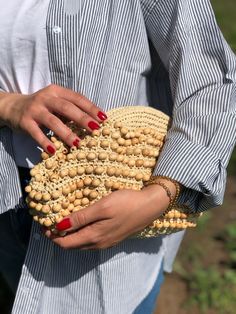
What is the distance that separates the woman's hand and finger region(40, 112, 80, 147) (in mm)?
120

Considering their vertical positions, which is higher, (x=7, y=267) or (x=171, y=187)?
(x=171, y=187)

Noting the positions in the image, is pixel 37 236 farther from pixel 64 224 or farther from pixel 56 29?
pixel 56 29

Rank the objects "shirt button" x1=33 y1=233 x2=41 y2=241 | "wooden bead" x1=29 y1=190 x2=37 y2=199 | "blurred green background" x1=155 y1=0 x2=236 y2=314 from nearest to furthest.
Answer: "wooden bead" x1=29 y1=190 x2=37 y2=199
"shirt button" x1=33 y1=233 x2=41 y2=241
"blurred green background" x1=155 y1=0 x2=236 y2=314

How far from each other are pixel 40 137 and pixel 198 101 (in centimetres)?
30

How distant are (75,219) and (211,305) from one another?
130 centimetres

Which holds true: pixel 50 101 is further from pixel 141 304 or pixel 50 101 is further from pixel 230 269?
pixel 230 269

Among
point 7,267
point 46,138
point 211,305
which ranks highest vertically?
point 46,138

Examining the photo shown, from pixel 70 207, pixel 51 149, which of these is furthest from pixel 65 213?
pixel 51 149

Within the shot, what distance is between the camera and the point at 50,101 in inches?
44.4

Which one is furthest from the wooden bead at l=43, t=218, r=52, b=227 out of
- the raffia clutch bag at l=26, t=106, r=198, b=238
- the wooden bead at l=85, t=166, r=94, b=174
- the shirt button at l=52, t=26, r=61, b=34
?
the shirt button at l=52, t=26, r=61, b=34

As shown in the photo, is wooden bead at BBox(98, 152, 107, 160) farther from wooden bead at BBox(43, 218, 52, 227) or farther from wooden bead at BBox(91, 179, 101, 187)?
wooden bead at BBox(43, 218, 52, 227)

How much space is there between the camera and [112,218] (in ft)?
3.59

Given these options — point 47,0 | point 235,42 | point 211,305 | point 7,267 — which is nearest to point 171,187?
point 47,0

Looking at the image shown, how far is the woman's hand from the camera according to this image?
1088 millimetres
